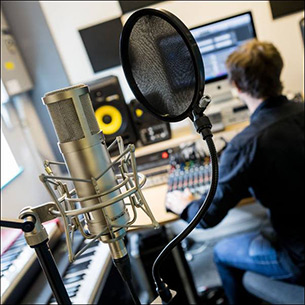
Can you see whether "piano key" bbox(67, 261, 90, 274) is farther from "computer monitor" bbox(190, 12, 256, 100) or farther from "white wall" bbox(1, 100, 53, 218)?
"computer monitor" bbox(190, 12, 256, 100)

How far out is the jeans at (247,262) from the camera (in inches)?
61.7

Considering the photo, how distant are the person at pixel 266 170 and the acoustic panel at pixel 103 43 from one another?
40.8 inches

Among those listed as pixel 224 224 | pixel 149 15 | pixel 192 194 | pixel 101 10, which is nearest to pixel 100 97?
pixel 101 10

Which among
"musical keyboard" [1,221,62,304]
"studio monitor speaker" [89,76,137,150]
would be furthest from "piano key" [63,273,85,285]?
"studio monitor speaker" [89,76,137,150]

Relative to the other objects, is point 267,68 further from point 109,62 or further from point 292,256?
point 109,62

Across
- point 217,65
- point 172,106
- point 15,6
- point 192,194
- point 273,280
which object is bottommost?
point 273,280

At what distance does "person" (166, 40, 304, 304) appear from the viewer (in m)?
1.45

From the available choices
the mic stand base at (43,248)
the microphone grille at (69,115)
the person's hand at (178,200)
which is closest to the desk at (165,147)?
the person's hand at (178,200)

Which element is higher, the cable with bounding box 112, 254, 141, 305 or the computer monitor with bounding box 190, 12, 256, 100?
the computer monitor with bounding box 190, 12, 256, 100

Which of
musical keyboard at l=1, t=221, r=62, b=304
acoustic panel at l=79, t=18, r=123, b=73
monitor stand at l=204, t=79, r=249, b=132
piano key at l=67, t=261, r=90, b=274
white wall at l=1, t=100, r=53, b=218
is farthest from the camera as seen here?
acoustic panel at l=79, t=18, r=123, b=73

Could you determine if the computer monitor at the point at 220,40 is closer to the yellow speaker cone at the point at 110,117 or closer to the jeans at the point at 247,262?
the yellow speaker cone at the point at 110,117

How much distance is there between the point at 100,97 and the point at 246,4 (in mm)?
989

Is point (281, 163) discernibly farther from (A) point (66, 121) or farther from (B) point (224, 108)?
(A) point (66, 121)

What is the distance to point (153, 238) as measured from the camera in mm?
2059
